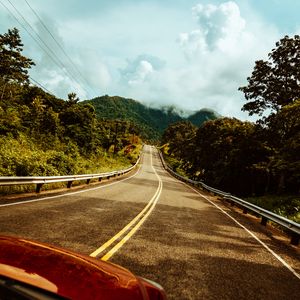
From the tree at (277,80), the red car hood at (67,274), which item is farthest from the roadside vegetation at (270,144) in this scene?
the red car hood at (67,274)

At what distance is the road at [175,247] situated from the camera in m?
5.52

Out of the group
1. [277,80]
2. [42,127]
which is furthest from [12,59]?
[277,80]

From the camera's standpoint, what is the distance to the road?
217 inches

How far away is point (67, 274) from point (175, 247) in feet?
17.8

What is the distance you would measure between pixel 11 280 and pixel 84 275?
0.55 m

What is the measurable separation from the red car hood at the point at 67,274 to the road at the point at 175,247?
2.37 m

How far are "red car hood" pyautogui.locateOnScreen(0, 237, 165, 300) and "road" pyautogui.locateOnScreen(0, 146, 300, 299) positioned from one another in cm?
237

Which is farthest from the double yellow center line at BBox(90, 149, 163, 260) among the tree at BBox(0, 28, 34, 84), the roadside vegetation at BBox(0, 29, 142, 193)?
the tree at BBox(0, 28, 34, 84)

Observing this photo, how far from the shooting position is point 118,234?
8.16m

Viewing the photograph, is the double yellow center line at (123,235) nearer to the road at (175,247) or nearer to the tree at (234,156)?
the road at (175,247)

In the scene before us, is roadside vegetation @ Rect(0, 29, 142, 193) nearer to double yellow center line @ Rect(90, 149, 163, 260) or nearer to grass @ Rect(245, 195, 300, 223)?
double yellow center line @ Rect(90, 149, 163, 260)

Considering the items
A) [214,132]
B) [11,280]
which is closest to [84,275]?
[11,280]

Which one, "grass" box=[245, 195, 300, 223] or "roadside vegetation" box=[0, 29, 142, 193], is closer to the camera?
"grass" box=[245, 195, 300, 223]

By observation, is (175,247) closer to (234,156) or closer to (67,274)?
(67,274)
